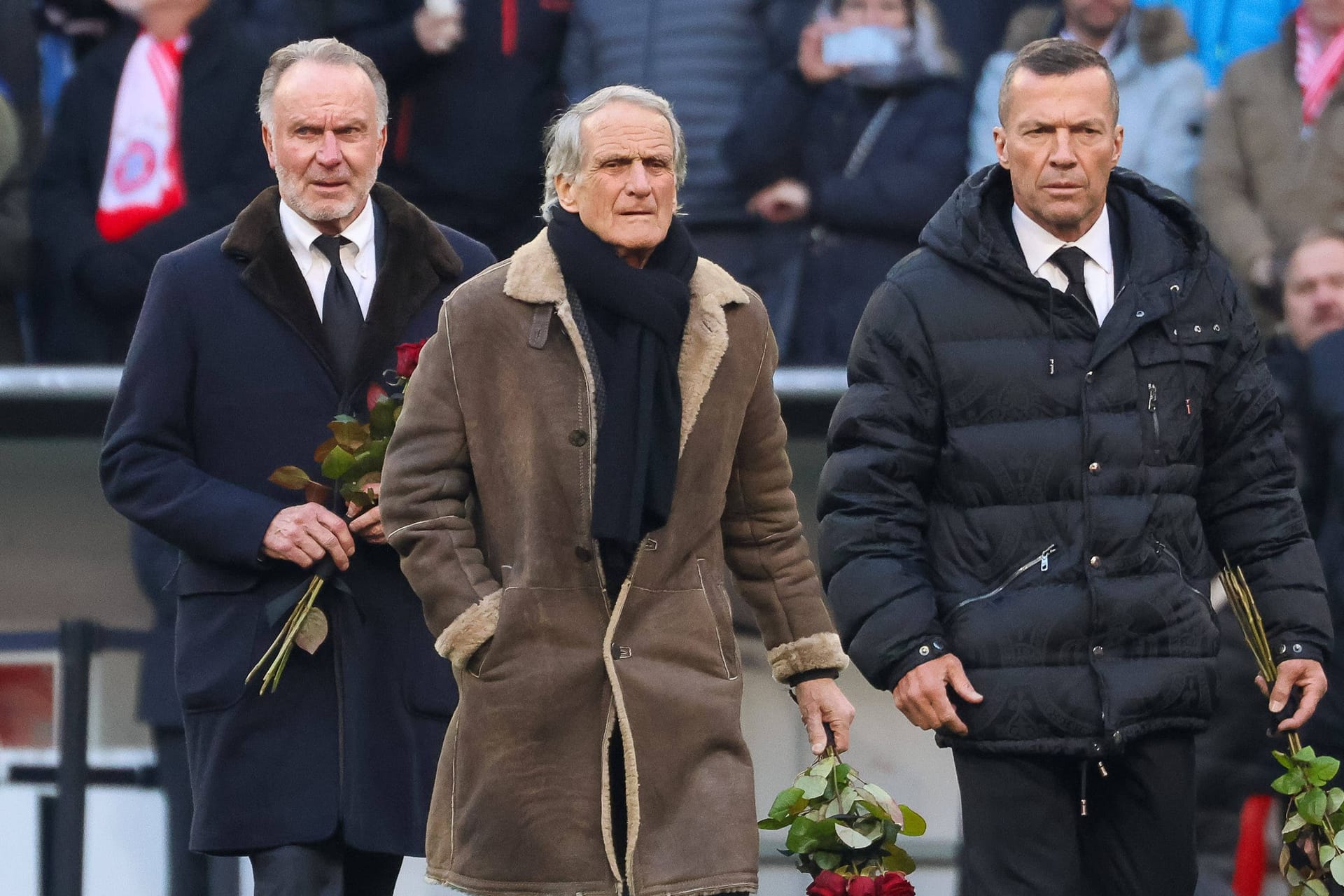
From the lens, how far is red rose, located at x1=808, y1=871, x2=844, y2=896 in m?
3.76

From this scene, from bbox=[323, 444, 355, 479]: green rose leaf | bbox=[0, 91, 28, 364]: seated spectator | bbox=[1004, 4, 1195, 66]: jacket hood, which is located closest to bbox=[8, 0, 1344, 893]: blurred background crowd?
bbox=[1004, 4, 1195, 66]: jacket hood

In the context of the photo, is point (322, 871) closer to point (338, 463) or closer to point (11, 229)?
point (338, 463)

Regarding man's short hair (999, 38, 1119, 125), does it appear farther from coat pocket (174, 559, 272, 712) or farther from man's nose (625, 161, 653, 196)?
coat pocket (174, 559, 272, 712)

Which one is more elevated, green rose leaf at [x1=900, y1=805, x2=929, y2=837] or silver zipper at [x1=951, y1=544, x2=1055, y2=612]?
silver zipper at [x1=951, y1=544, x2=1055, y2=612]

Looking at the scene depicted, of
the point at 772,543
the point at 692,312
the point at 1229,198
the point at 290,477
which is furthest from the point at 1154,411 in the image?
the point at 1229,198

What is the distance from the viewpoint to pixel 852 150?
231 inches

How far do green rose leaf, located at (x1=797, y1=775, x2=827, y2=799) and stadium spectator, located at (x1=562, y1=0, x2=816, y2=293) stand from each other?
2.21 m

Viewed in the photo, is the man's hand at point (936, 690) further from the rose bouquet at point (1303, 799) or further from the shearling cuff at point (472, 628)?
the shearling cuff at point (472, 628)

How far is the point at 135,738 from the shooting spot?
248 inches

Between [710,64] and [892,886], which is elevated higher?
[710,64]

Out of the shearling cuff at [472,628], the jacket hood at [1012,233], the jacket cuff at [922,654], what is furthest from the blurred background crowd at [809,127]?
the shearling cuff at [472,628]

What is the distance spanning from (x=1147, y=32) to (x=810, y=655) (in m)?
2.62

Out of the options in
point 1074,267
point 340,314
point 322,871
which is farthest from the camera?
point 340,314

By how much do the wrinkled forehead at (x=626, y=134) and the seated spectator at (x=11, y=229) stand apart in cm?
292
